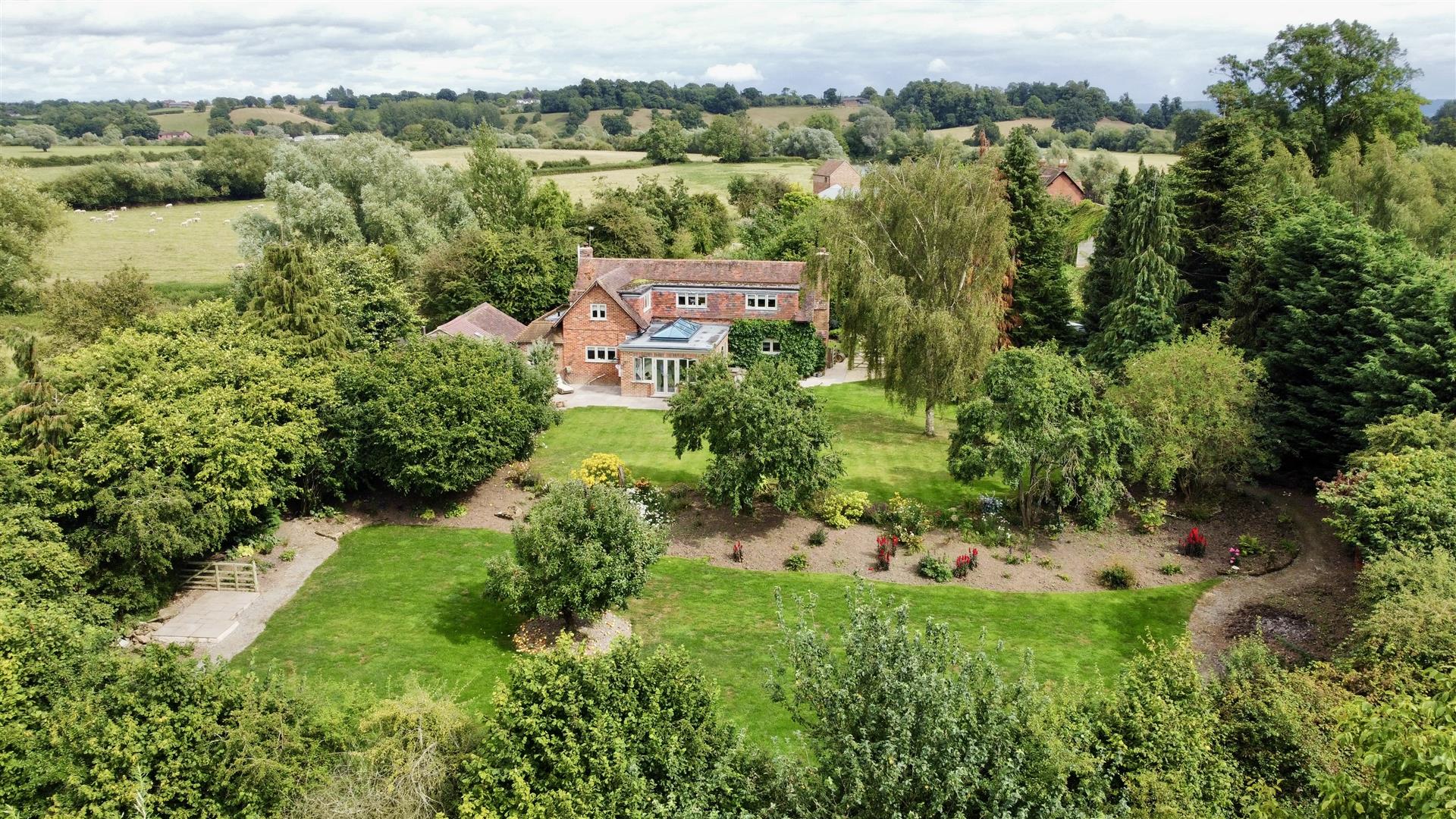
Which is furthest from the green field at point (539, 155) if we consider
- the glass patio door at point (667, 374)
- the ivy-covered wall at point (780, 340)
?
the glass patio door at point (667, 374)

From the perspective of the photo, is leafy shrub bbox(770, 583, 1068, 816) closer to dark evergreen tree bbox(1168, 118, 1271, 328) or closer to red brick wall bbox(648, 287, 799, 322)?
dark evergreen tree bbox(1168, 118, 1271, 328)

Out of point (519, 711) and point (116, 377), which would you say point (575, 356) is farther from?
point (519, 711)

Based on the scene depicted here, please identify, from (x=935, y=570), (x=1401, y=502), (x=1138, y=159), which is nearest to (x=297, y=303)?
(x=935, y=570)

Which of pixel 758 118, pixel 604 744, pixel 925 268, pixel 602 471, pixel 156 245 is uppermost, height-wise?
pixel 758 118

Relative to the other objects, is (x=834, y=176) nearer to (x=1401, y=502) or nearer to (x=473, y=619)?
(x=1401, y=502)

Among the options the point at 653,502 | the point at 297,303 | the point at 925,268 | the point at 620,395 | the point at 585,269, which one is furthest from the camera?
the point at 585,269

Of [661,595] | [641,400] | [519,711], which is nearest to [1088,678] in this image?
[661,595]

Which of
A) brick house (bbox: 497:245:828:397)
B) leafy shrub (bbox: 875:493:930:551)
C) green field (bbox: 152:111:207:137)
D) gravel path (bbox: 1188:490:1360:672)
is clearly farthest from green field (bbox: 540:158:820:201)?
green field (bbox: 152:111:207:137)

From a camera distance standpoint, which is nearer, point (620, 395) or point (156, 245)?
point (620, 395)
